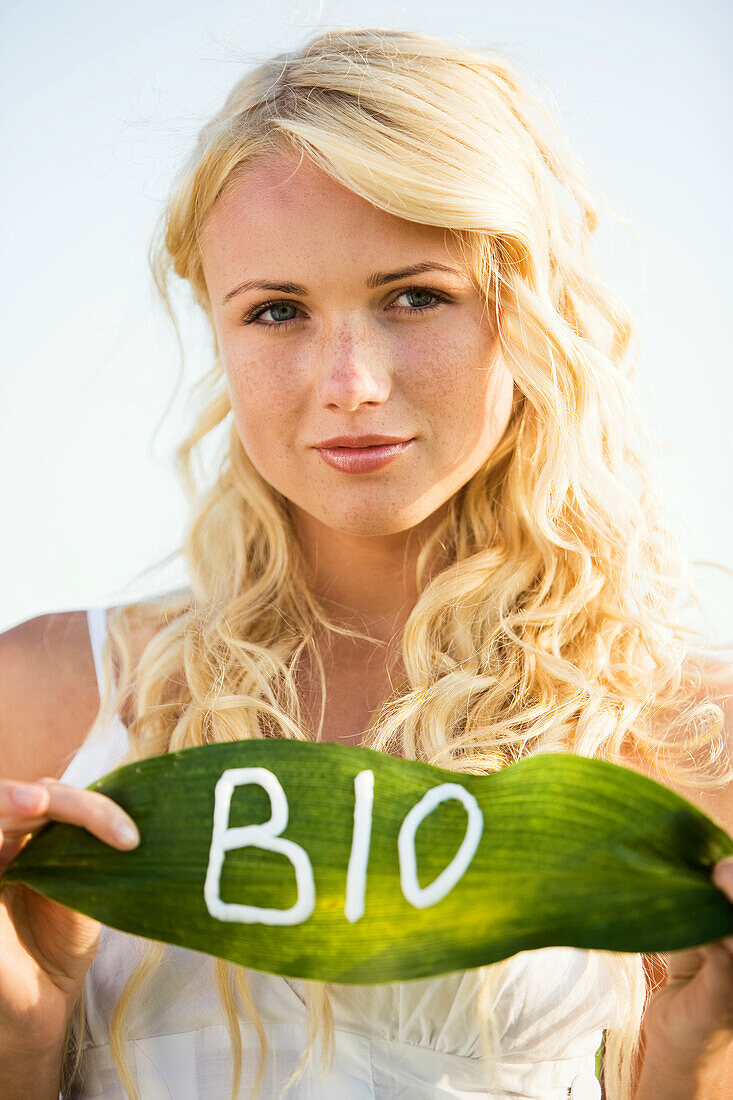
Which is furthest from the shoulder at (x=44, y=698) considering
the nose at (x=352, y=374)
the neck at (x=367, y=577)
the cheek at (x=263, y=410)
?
the nose at (x=352, y=374)

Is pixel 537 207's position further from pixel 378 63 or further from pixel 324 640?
pixel 324 640

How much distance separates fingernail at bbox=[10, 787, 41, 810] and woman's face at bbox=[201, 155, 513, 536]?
75 centimetres

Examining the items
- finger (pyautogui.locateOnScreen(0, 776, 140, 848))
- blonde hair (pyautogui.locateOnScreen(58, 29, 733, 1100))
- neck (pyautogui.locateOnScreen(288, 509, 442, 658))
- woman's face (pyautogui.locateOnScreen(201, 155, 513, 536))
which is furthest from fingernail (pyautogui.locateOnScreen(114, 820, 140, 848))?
neck (pyautogui.locateOnScreen(288, 509, 442, 658))

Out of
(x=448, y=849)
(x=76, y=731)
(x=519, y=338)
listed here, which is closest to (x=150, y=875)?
(x=448, y=849)

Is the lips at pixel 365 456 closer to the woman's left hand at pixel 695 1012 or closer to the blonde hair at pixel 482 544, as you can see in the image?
the blonde hair at pixel 482 544

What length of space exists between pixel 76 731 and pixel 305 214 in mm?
1108

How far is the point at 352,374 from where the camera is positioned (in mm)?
1609

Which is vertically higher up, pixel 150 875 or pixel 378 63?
pixel 378 63

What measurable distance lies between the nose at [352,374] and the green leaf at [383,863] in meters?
0.60

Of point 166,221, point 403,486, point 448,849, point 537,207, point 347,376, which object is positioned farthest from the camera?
point 166,221

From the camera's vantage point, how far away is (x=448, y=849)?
47.5 inches

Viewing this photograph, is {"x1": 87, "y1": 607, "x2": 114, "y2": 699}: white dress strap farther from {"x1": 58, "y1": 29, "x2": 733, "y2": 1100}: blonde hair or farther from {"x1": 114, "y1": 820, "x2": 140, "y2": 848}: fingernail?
{"x1": 114, "y1": 820, "x2": 140, "y2": 848}: fingernail

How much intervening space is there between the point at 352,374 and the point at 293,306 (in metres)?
0.19

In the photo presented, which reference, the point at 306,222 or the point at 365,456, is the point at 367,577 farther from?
the point at 306,222
